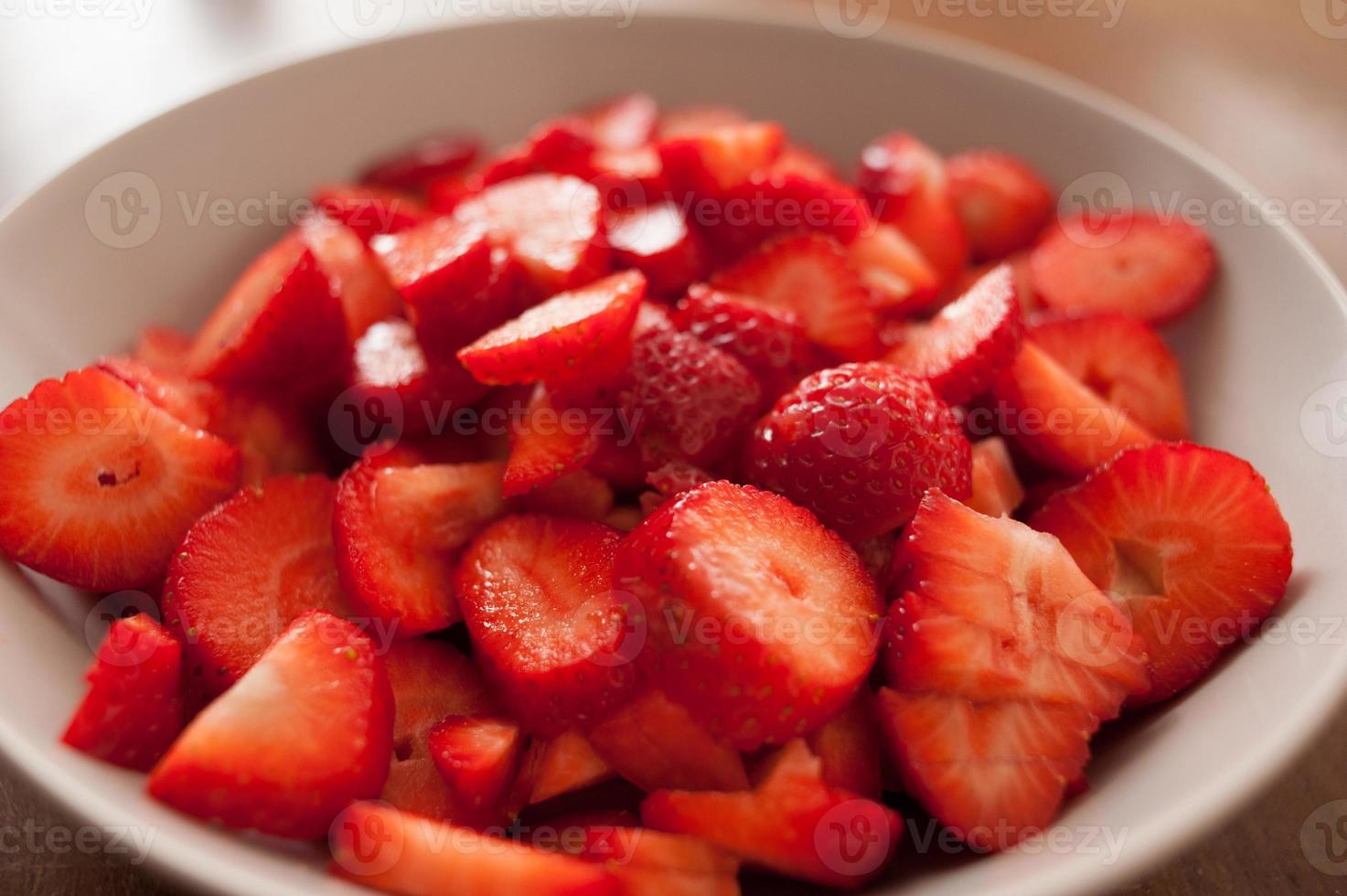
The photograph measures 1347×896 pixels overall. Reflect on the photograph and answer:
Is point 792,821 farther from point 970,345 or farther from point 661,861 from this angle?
point 970,345

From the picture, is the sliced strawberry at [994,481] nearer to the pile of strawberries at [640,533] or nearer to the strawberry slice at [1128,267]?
Result: the pile of strawberries at [640,533]

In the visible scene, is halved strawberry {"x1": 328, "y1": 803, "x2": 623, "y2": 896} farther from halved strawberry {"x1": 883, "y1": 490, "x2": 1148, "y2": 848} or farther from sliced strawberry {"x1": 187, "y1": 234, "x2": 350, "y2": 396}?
sliced strawberry {"x1": 187, "y1": 234, "x2": 350, "y2": 396}

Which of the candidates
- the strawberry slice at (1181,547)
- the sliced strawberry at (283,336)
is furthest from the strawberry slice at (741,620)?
the sliced strawberry at (283,336)

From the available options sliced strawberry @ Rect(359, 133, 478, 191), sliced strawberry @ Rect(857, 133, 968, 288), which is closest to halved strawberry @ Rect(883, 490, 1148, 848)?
sliced strawberry @ Rect(857, 133, 968, 288)

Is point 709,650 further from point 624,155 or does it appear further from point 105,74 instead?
point 105,74

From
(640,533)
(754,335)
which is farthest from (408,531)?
(754,335)

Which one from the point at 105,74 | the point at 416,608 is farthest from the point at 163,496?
the point at 105,74
